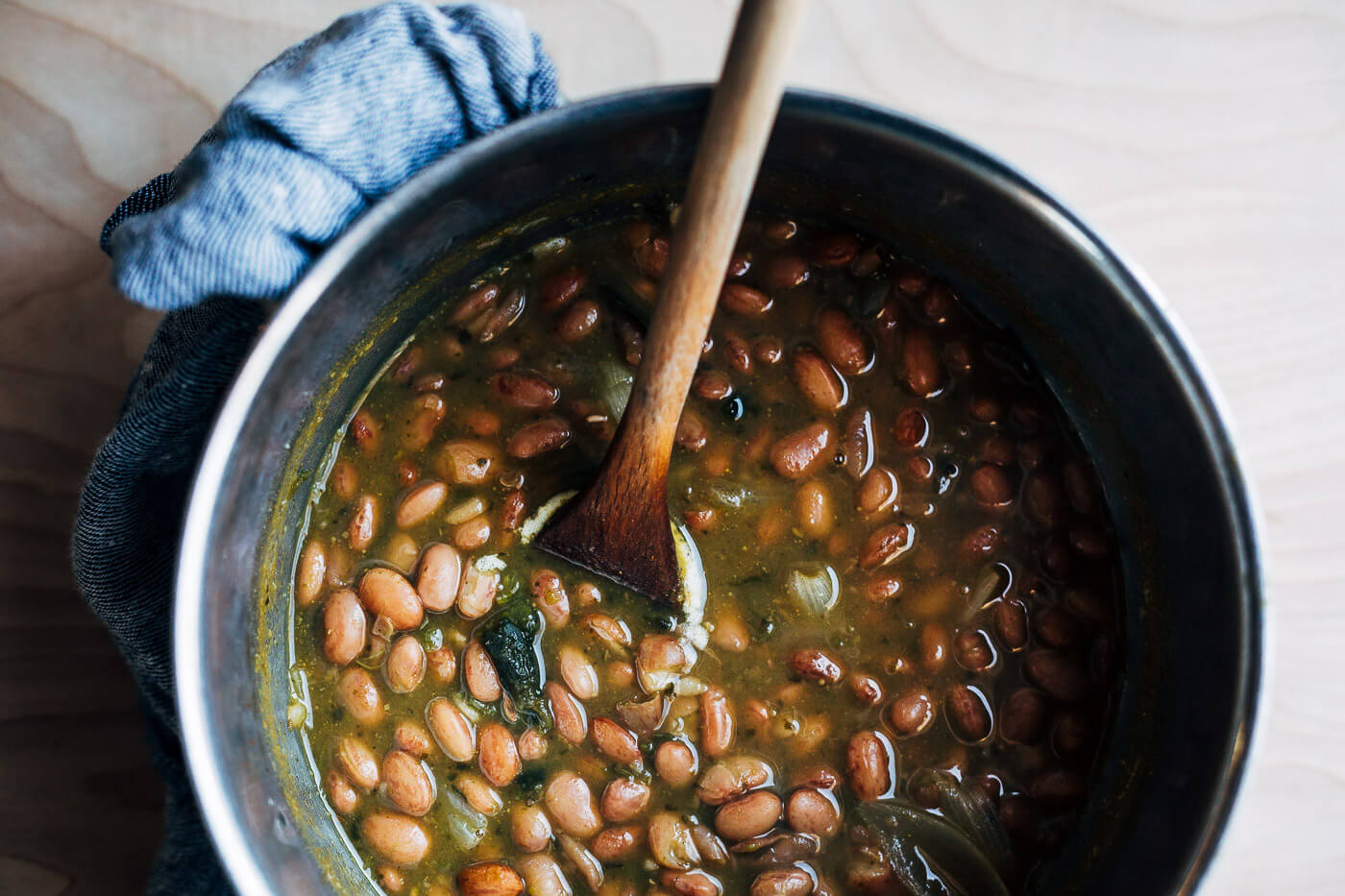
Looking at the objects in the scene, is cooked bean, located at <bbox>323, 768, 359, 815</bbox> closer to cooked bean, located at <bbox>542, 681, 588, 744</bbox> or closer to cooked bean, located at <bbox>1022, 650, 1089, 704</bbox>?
cooked bean, located at <bbox>542, 681, 588, 744</bbox>

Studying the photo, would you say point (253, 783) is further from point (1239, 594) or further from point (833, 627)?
point (1239, 594)

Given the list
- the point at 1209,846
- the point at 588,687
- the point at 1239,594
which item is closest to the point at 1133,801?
the point at 1209,846

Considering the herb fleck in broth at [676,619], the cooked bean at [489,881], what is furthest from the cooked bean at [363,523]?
the cooked bean at [489,881]

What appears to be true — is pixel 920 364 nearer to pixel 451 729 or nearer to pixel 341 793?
pixel 451 729

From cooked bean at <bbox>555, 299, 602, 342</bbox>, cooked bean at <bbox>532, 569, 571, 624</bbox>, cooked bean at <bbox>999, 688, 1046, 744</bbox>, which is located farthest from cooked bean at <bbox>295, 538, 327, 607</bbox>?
cooked bean at <bbox>999, 688, 1046, 744</bbox>

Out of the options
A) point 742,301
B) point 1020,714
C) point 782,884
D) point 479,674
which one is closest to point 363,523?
point 479,674
